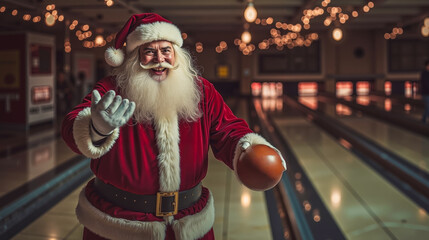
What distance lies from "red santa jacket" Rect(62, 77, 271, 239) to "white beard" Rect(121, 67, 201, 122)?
0.04 m

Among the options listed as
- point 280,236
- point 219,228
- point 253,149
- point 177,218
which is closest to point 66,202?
point 219,228

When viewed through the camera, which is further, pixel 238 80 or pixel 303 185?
pixel 238 80

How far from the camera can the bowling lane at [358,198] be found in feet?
13.9

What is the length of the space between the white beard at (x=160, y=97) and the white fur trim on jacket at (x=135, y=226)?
1.61 feet

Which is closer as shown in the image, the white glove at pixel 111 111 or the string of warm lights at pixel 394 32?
the white glove at pixel 111 111

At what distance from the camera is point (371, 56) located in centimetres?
2666

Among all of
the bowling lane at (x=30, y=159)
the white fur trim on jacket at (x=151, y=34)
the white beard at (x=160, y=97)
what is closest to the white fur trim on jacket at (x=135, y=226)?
the white beard at (x=160, y=97)

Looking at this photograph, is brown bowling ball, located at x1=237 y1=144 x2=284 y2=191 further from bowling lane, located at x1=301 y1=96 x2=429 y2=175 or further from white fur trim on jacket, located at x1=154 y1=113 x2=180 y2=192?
bowling lane, located at x1=301 y1=96 x2=429 y2=175

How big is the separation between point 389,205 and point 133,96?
13.2 ft

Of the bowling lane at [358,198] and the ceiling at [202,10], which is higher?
the ceiling at [202,10]

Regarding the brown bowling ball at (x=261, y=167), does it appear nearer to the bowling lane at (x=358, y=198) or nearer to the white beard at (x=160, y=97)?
the white beard at (x=160, y=97)

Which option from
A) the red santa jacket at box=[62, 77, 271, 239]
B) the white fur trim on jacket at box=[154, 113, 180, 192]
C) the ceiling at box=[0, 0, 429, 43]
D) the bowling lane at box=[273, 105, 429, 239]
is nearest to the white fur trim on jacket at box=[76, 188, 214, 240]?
the red santa jacket at box=[62, 77, 271, 239]

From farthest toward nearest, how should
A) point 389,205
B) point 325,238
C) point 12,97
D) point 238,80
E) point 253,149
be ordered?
point 238,80
point 12,97
point 389,205
point 325,238
point 253,149

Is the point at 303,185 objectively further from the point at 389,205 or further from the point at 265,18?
the point at 265,18
